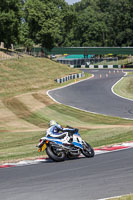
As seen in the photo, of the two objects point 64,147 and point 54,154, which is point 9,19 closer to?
point 64,147

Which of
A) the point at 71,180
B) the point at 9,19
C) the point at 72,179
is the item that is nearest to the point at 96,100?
the point at 72,179

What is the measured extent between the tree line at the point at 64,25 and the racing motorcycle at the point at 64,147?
250 feet

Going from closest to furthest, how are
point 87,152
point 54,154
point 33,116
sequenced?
point 54,154, point 87,152, point 33,116

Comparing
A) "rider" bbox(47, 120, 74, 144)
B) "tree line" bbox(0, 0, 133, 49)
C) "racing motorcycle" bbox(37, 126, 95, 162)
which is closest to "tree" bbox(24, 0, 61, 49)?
"tree line" bbox(0, 0, 133, 49)

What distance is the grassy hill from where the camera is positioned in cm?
2018

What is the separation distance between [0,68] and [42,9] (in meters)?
41.0

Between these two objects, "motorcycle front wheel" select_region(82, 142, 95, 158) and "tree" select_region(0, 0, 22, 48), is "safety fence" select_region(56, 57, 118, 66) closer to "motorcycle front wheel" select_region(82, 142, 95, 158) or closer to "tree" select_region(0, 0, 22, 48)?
"tree" select_region(0, 0, 22, 48)

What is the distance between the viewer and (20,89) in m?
58.2

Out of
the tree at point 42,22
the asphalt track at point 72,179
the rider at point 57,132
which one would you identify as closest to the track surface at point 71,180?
the asphalt track at point 72,179

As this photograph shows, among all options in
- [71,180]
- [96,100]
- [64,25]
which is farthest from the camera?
[64,25]

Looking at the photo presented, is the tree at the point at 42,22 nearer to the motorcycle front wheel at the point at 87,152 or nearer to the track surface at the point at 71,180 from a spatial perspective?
the motorcycle front wheel at the point at 87,152

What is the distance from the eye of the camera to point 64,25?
15038cm

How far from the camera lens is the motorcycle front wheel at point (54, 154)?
14.2 m

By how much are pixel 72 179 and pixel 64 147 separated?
3.13 m
